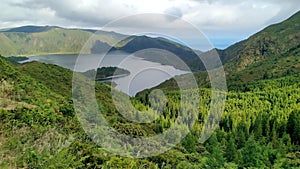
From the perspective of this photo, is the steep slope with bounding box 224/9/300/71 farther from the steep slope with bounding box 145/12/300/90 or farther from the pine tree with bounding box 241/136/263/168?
the pine tree with bounding box 241/136/263/168

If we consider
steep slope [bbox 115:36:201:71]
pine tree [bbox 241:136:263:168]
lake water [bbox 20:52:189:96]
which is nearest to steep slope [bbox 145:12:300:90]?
lake water [bbox 20:52:189:96]

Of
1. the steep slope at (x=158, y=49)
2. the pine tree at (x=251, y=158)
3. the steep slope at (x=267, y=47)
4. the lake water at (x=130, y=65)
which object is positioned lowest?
the pine tree at (x=251, y=158)

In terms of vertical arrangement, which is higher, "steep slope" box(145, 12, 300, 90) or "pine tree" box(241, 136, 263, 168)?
"steep slope" box(145, 12, 300, 90)

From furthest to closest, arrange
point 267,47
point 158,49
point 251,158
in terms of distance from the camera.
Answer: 1. point 267,47
2. point 251,158
3. point 158,49

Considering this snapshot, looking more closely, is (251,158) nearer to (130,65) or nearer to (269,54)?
(130,65)

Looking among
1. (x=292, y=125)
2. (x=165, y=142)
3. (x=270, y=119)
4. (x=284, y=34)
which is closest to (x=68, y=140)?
(x=165, y=142)

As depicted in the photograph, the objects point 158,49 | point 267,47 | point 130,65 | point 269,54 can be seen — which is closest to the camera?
point 158,49

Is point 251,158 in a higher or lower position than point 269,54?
lower

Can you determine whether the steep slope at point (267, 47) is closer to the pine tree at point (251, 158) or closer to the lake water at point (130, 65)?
the lake water at point (130, 65)

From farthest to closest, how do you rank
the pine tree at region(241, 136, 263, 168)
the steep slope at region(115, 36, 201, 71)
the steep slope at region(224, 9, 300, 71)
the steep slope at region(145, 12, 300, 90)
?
the steep slope at region(224, 9, 300, 71)
the steep slope at region(145, 12, 300, 90)
the pine tree at region(241, 136, 263, 168)
the steep slope at region(115, 36, 201, 71)

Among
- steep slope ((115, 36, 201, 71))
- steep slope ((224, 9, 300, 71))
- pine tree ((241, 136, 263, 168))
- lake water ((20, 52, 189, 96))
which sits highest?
steep slope ((224, 9, 300, 71))

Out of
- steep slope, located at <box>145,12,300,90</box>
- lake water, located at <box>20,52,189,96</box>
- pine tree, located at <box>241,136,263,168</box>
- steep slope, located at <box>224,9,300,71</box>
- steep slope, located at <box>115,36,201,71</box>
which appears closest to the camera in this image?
steep slope, located at <box>115,36,201,71</box>

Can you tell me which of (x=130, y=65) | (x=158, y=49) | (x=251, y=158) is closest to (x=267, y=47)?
(x=251, y=158)

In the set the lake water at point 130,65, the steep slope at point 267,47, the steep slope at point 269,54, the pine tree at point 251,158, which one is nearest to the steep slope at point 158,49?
the lake water at point 130,65
